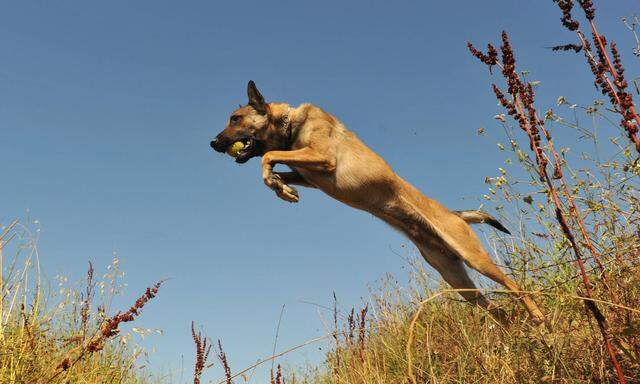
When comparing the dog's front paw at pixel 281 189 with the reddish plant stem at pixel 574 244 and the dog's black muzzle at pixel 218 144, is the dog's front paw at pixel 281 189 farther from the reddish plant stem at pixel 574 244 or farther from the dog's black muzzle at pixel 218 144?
the reddish plant stem at pixel 574 244

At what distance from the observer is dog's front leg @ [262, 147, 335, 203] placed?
16.4 feet

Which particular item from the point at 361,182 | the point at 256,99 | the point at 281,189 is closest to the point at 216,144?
the point at 256,99

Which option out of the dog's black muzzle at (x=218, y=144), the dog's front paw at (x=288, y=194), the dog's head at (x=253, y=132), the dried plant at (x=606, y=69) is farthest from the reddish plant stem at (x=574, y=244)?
the dog's black muzzle at (x=218, y=144)

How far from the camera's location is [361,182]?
5.71m

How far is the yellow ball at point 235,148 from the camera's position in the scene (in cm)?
643

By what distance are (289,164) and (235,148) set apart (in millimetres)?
1320

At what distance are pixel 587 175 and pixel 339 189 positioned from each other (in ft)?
8.06

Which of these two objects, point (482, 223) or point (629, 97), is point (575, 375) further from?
point (482, 223)

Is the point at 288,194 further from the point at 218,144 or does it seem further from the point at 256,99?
the point at 256,99

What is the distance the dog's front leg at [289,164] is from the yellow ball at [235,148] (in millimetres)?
1123

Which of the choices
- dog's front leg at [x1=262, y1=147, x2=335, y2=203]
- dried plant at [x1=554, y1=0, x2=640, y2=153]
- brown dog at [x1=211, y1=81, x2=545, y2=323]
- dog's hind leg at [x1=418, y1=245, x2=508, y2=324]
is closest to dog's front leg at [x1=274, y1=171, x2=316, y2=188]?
brown dog at [x1=211, y1=81, x2=545, y2=323]

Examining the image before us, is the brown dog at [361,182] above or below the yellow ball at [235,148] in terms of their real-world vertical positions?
below

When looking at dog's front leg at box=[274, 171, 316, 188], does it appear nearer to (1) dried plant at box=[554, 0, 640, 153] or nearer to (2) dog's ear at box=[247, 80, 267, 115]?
(2) dog's ear at box=[247, 80, 267, 115]

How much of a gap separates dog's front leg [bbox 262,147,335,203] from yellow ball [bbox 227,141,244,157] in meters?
1.12
